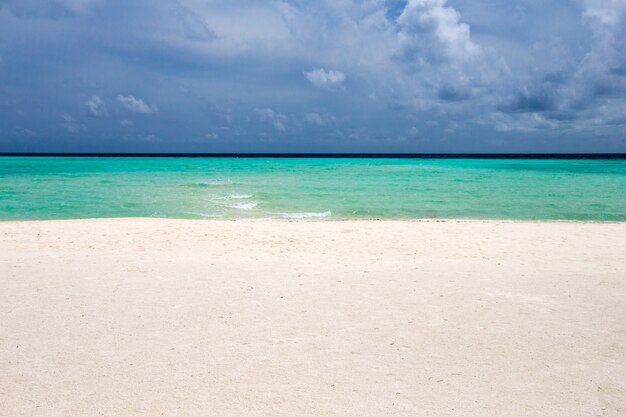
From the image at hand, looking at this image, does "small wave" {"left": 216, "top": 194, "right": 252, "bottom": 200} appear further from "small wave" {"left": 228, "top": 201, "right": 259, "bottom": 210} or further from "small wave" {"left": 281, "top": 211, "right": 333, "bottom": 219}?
"small wave" {"left": 281, "top": 211, "right": 333, "bottom": 219}

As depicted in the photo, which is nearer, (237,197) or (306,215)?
(306,215)

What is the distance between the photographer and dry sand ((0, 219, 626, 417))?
347cm

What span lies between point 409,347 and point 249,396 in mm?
1644

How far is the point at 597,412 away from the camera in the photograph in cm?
333

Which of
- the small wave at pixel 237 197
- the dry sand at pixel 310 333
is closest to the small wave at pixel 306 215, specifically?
the small wave at pixel 237 197

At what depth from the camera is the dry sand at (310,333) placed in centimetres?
347

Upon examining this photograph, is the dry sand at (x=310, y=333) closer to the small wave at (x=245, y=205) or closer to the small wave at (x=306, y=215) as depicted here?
the small wave at (x=306, y=215)

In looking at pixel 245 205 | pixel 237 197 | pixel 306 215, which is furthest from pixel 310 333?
pixel 237 197

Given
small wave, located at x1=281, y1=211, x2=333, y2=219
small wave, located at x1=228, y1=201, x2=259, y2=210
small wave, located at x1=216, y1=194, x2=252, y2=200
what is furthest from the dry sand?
small wave, located at x1=216, y1=194, x2=252, y2=200

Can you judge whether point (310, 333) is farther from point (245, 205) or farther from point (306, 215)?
point (245, 205)

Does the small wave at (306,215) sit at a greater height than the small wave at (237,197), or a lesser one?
lesser

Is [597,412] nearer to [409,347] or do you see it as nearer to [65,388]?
[409,347]

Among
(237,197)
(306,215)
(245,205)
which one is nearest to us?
(306,215)

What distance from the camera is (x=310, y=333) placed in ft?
15.4
